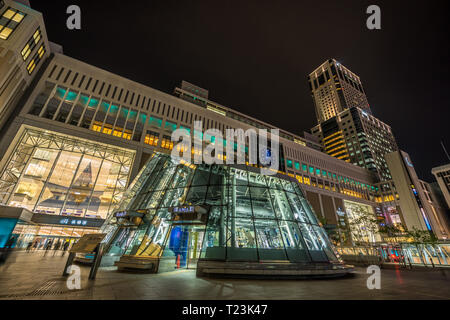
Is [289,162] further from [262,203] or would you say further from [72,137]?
[72,137]

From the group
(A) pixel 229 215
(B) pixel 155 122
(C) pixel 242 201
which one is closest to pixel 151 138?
(B) pixel 155 122

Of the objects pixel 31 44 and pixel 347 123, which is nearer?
pixel 31 44

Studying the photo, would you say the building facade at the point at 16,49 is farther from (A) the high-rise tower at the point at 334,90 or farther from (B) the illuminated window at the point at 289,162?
(A) the high-rise tower at the point at 334,90

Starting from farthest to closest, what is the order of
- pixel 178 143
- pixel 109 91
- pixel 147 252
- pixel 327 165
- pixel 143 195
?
pixel 327 165 < pixel 178 143 < pixel 109 91 < pixel 143 195 < pixel 147 252

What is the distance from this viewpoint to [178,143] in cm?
4759

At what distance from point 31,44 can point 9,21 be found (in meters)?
3.55

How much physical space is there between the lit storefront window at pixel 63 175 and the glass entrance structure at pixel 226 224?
2542 cm

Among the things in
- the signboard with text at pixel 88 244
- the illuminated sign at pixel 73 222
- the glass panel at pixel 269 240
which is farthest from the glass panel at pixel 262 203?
the illuminated sign at pixel 73 222

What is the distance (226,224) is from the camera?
12.2 m

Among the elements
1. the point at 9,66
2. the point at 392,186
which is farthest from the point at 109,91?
the point at 392,186

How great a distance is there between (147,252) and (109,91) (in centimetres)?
4322

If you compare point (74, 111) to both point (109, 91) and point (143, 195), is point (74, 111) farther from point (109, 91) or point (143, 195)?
point (143, 195)

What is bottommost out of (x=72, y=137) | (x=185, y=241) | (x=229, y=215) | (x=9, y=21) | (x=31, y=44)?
(x=185, y=241)

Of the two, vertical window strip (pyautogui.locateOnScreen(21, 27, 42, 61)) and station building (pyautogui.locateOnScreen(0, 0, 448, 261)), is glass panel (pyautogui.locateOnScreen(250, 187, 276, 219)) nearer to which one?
station building (pyautogui.locateOnScreen(0, 0, 448, 261))
